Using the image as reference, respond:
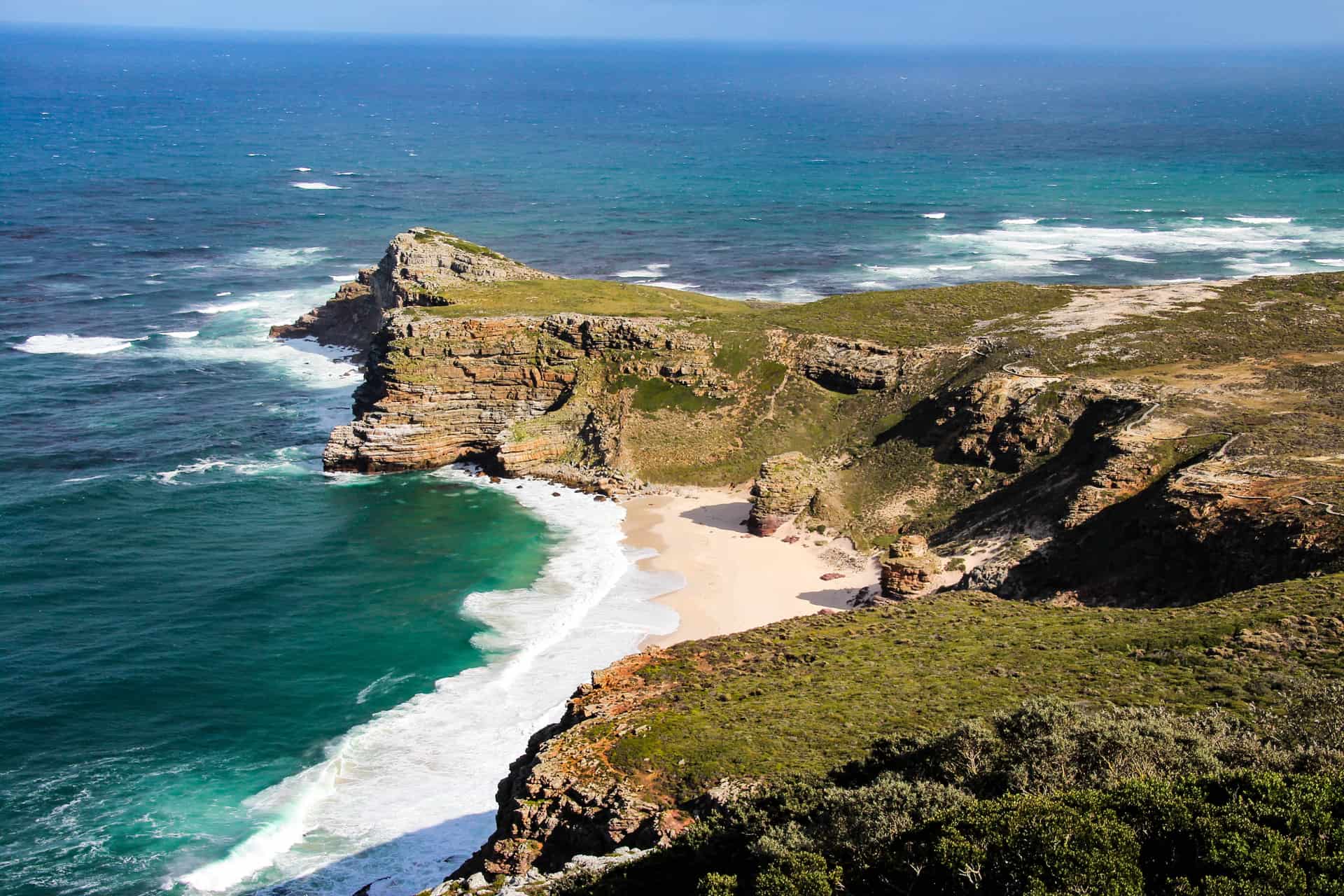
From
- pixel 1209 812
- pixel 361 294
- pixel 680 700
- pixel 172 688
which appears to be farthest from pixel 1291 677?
pixel 361 294

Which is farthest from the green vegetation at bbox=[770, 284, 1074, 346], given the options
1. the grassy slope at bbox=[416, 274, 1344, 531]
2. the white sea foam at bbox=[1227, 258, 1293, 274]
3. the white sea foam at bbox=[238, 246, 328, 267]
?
the white sea foam at bbox=[238, 246, 328, 267]

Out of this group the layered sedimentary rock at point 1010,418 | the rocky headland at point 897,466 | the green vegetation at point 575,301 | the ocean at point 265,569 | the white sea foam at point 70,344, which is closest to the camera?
the rocky headland at point 897,466

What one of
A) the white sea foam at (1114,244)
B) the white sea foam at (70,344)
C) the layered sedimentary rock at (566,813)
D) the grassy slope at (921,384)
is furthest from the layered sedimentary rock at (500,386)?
the white sea foam at (1114,244)

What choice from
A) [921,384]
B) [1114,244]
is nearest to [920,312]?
[921,384]

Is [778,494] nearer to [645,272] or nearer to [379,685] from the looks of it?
[379,685]

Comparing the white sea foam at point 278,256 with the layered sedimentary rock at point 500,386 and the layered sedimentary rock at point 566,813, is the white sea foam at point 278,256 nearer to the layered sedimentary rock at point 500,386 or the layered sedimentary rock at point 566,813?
the layered sedimentary rock at point 500,386

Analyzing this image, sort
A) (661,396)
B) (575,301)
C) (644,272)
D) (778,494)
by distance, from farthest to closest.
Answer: (644,272)
(575,301)
(661,396)
(778,494)
